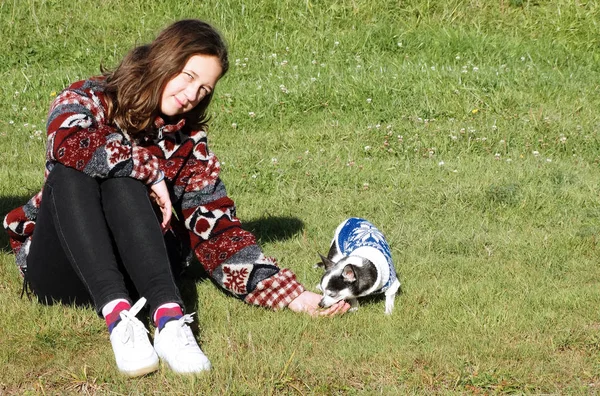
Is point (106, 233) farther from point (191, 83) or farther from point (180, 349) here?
point (191, 83)

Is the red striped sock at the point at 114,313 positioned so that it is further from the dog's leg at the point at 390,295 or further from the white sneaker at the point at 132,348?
the dog's leg at the point at 390,295

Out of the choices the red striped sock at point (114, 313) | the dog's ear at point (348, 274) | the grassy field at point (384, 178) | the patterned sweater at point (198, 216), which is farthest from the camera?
the dog's ear at point (348, 274)

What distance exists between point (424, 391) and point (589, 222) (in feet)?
9.03

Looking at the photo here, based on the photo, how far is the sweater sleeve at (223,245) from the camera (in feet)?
13.1

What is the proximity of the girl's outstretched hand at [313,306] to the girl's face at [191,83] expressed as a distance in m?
1.09

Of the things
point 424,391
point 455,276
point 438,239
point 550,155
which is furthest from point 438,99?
point 424,391

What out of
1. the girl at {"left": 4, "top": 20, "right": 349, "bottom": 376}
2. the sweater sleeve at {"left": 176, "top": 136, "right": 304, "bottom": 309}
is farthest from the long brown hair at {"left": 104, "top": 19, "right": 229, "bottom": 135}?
the sweater sleeve at {"left": 176, "top": 136, "right": 304, "bottom": 309}

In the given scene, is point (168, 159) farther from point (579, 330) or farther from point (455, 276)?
point (579, 330)

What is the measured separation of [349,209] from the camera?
19.2 ft

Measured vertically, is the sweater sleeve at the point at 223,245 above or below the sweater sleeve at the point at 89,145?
below

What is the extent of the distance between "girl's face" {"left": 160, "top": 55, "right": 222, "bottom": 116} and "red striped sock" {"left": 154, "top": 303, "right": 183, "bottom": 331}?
0.95 m

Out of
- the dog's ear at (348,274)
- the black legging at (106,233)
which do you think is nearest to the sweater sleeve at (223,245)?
the dog's ear at (348,274)

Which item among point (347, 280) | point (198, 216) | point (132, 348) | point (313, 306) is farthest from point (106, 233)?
point (347, 280)

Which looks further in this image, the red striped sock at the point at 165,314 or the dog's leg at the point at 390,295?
the dog's leg at the point at 390,295
